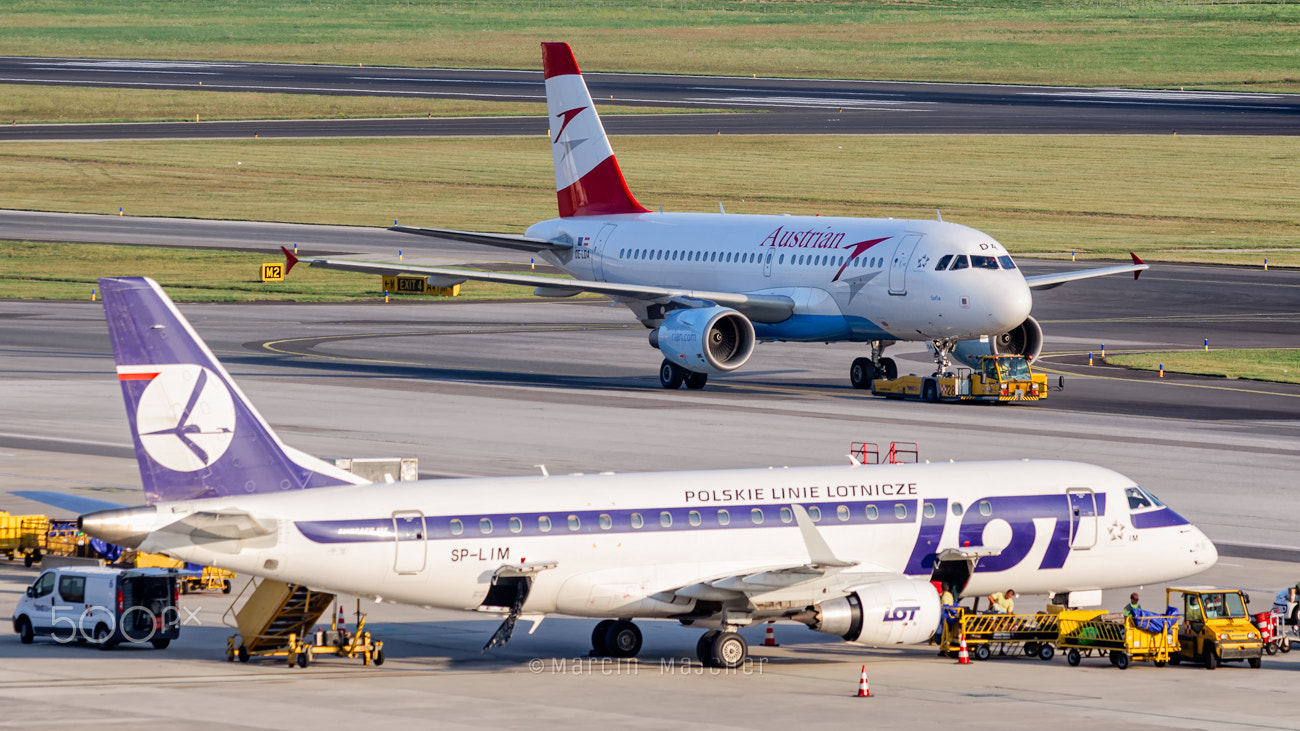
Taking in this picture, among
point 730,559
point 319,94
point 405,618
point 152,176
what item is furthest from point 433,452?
point 319,94

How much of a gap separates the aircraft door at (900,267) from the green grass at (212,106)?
108 meters

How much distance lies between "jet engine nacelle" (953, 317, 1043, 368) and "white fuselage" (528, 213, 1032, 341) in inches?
145

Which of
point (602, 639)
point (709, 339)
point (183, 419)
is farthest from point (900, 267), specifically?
point (183, 419)

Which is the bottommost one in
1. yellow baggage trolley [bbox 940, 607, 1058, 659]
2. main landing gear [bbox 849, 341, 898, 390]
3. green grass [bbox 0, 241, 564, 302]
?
yellow baggage trolley [bbox 940, 607, 1058, 659]

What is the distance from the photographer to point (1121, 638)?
3450 centimetres

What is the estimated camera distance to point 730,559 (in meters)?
33.5

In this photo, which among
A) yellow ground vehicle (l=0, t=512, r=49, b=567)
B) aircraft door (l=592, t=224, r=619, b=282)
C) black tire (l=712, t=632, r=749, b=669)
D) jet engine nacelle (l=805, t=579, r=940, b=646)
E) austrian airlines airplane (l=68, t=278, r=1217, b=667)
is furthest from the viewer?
aircraft door (l=592, t=224, r=619, b=282)

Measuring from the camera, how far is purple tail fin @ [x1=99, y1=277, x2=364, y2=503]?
3122cm

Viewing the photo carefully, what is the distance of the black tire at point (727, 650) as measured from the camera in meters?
33.3

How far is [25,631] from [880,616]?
1549 cm

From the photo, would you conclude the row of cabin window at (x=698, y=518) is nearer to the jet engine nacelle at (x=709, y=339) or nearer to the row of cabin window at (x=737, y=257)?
the jet engine nacelle at (x=709, y=339)

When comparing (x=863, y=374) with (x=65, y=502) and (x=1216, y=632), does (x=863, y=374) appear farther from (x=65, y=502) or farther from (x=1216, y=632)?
(x=65, y=502)

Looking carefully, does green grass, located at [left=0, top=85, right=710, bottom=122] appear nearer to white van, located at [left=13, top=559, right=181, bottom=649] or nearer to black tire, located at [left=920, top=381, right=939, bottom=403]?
black tire, located at [left=920, top=381, right=939, bottom=403]

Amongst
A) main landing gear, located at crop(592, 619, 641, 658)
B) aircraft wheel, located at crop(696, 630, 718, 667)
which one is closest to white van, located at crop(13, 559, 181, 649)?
main landing gear, located at crop(592, 619, 641, 658)
